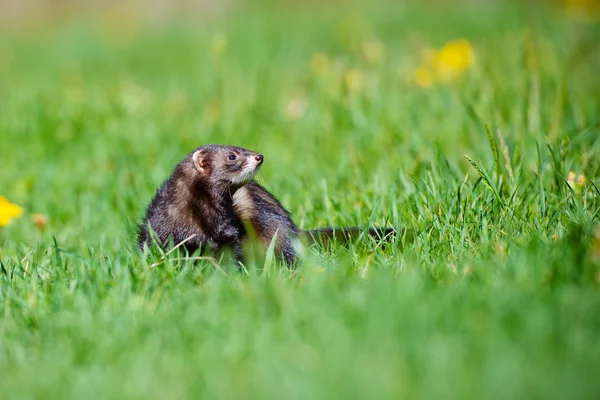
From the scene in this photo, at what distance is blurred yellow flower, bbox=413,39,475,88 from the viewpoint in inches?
250

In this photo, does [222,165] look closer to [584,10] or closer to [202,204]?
[202,204]

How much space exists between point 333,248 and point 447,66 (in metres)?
3.39

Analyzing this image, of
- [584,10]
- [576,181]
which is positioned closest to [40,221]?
[576,181]

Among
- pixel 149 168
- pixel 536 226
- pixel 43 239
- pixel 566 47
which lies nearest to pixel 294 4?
pixel 566 47

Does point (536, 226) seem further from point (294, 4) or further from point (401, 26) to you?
point (294, 4)

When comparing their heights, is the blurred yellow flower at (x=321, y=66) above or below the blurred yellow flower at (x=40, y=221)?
above

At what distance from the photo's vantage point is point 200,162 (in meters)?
4.03

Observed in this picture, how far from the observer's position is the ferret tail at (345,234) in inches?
138

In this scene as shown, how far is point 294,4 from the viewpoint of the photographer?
16188 millimetres

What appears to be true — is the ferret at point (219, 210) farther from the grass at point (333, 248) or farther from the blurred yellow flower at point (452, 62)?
the blurred yellow flower at point (452, 62)

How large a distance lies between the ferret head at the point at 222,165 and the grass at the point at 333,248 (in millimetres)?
431

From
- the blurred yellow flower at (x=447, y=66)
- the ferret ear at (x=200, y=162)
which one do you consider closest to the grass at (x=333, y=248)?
the blurred yellow flower at (x=447, y=66)

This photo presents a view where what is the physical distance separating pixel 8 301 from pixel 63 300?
0.25 m

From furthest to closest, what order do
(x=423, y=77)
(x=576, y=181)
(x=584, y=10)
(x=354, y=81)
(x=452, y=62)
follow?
(x=584, y=10)
(x=423, y=77)
(x=452, y=62)
(x=354, y=81)
(x=576, y=181)
